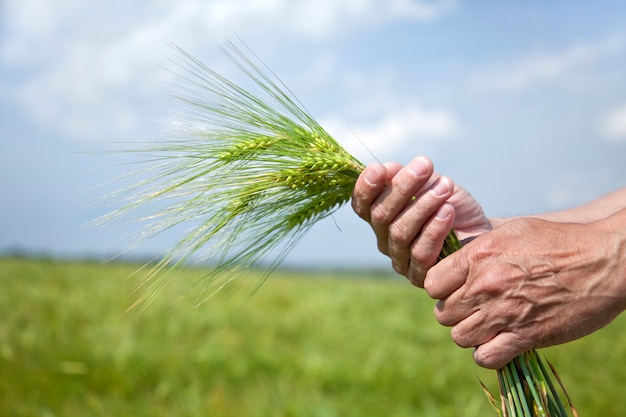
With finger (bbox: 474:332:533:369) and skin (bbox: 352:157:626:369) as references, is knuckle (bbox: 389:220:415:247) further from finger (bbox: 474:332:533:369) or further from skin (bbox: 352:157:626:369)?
finger (bbox: 474:332:533:369)

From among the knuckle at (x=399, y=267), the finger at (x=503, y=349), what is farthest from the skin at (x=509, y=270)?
the knuckle at (x=399, y=267)

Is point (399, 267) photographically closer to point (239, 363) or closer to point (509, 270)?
point (509, 270)

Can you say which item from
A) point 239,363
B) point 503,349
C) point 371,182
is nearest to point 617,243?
point 503,349

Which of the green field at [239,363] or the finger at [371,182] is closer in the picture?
the finger at [371,182]

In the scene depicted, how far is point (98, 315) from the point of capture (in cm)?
498

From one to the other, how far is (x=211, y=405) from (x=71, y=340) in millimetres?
1611

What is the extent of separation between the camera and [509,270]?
Result: 140 centimetres

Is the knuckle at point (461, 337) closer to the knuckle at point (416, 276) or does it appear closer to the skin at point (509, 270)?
the skin at point (509, 270)

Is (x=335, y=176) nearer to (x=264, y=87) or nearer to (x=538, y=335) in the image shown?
(x=264, y=87)

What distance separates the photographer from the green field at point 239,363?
3.48m

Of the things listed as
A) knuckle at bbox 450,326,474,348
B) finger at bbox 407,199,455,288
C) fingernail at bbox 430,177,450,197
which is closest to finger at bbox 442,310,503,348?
knuckle at bbox 450,326,474,348

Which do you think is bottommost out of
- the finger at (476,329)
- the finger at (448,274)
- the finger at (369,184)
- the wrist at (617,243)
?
the finger at (476,329)

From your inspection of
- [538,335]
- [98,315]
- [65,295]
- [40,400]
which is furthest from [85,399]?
[538,335]

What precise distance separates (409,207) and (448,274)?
0.60 ft
